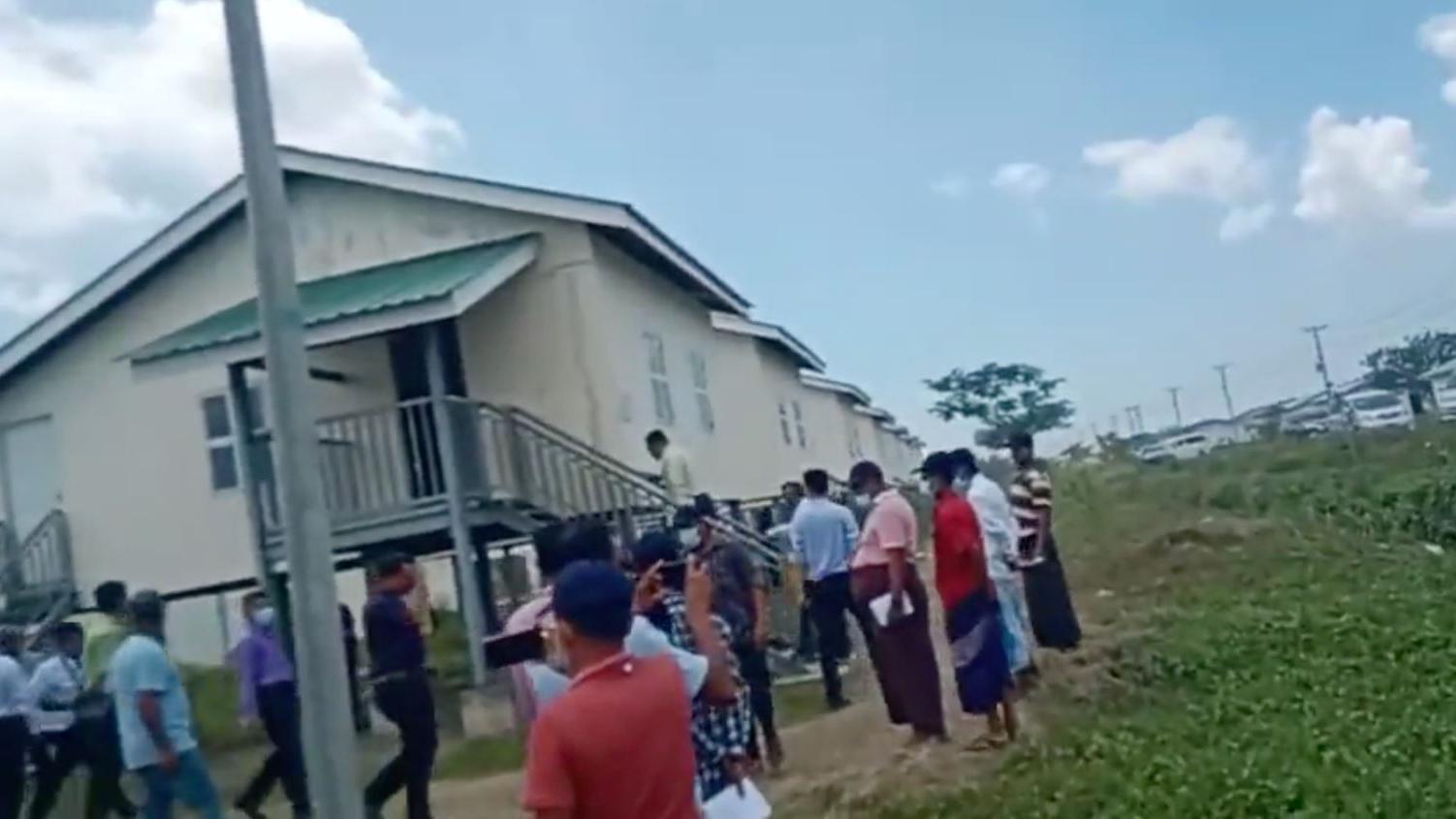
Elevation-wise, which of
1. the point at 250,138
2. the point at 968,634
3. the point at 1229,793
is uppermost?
the point at 250,138

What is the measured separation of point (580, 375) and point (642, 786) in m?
16.2

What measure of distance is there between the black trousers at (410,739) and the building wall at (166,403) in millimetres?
11670

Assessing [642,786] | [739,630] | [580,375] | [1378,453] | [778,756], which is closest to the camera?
[642,786]

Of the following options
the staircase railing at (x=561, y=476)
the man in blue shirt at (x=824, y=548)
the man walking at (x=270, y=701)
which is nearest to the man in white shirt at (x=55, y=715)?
the man walking at (x=270, y=701)

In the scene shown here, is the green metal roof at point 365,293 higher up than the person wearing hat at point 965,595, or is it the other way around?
the green metal roof at point 365,293

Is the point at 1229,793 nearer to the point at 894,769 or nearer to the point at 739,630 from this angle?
Answer: the point at 894,769

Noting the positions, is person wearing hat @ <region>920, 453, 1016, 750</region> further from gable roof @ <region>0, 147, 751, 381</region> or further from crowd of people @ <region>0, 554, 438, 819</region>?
gable roof @ <region>0, 147, 751, 381</region>

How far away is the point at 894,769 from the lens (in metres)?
10.6

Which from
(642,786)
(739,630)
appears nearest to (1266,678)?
(739,630)

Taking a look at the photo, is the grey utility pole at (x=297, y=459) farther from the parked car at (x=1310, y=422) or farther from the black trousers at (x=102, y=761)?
the parked car at (x=1310, y=422)

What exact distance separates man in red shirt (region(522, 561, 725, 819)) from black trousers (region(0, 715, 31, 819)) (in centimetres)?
758

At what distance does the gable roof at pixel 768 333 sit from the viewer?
26047mm

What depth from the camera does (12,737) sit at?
435 inches

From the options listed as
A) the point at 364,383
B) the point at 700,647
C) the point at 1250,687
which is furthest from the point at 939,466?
the point at 364,383
